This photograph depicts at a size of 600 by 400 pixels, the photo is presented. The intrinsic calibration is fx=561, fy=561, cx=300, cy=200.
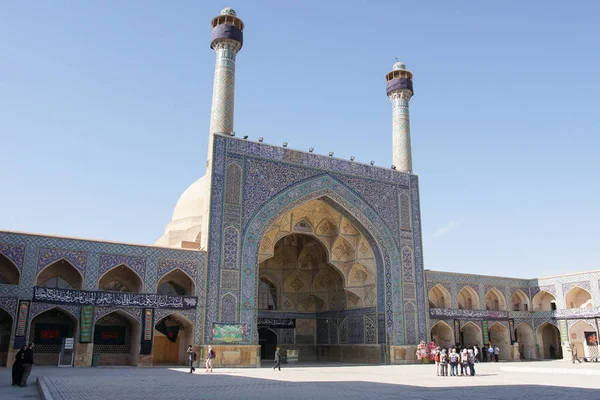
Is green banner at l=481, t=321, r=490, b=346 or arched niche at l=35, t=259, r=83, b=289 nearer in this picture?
arched niche at l=35, t=259, r=83, b=289

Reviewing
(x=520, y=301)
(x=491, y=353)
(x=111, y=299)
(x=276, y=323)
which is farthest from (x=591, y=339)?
(x=111, y=299)

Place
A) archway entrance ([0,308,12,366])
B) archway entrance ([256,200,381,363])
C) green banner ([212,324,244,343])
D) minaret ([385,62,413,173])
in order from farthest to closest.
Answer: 1. minaret ([385,62,413,173])
2. archway entrance ([256,200,381,363])
3. green banner ([212,324,244,343])
4. archway entrance ([0,308,12,366])

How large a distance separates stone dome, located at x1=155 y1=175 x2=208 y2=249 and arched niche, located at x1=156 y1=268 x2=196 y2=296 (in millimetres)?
2628

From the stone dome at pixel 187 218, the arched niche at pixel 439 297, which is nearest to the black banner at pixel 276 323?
the stone dome at pixel 187 218

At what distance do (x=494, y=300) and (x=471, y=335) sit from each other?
215cm

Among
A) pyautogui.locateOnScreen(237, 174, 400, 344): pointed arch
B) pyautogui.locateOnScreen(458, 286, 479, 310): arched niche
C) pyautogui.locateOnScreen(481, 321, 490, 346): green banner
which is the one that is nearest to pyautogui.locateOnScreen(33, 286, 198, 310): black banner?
pyautogui.locateOnScreen(237, 174, 400, 344): pointed arch

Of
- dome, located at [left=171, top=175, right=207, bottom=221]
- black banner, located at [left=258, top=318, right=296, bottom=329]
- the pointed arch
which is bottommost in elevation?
black banner, located at [left=258, top=318, right=296, bottom=329]

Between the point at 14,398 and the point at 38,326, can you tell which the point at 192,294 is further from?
the point at 14,398

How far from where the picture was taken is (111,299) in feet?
48.8

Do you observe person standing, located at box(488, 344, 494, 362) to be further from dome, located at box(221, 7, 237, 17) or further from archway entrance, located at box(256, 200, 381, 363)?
dome, located at box(221, 7, 237, 17)

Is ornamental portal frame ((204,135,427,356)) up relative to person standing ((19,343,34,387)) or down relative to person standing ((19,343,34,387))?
up

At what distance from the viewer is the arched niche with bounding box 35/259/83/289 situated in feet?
51.5

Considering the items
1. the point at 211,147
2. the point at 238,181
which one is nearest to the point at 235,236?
the point at 238,181

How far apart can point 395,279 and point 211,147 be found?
773 cm
